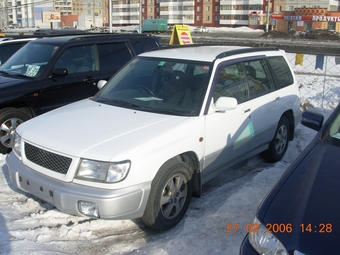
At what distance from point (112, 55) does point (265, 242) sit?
18.8 feet

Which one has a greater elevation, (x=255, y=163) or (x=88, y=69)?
(x=88, y=69)

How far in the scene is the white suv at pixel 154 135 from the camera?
11.9ft

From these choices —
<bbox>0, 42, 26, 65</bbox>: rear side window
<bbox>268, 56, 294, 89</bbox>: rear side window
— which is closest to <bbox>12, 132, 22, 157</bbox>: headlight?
<bbox>268, 56, 294, 89</bbox>: rear side window

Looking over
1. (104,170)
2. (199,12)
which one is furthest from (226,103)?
(199,12)

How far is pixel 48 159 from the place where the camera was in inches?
153

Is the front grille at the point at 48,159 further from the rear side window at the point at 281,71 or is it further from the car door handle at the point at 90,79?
the rear side window at the point at 281,71

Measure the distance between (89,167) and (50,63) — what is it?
368 cm

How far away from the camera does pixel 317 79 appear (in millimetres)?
13688

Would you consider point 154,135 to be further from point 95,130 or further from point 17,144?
point 17,144

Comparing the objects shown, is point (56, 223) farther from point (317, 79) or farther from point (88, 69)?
point (317, 79)

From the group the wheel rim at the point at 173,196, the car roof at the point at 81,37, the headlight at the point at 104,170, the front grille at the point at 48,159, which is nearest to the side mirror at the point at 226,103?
the wheel rim at the point at 173,196

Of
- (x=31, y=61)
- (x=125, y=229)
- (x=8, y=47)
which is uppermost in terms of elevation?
(x=8, y=47)

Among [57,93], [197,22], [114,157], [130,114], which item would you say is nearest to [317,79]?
[57,93]
